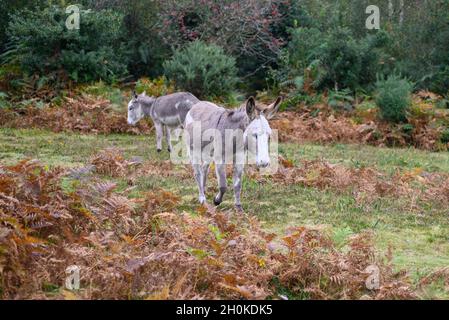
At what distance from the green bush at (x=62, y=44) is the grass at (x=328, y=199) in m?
3.67

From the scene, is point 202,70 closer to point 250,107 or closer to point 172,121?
point 172,121

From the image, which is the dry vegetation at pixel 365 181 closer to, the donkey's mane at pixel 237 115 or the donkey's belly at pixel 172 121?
the donkey's mane at pixel 237 115

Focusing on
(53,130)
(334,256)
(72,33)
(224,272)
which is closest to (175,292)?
(224,272)

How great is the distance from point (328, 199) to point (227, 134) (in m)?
2.40

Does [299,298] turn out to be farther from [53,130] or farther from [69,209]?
[53,130]

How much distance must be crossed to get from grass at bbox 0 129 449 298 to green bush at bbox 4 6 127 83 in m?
3.67

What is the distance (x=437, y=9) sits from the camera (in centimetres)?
2178

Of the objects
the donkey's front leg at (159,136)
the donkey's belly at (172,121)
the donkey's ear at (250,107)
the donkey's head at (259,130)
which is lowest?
the donkey's front leg at (159,136)

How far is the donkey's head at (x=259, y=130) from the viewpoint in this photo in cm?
842

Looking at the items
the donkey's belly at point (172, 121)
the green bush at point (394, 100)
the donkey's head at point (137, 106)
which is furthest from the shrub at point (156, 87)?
the green bush at point (394, 100)

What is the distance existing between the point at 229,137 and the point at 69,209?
2812mm

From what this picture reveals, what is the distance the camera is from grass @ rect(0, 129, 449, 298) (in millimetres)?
8156

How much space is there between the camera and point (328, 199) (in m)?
10.6

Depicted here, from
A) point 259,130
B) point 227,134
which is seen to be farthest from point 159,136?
point 259,130
